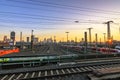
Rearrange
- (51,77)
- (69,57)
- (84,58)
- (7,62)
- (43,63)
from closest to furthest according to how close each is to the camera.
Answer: (51,77) → (7,62) → (43,63) → (69,57) → (84,58)

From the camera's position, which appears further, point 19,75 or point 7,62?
point 7,62

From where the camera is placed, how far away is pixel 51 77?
13.9 m

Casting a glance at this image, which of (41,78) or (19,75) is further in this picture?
(19,75)

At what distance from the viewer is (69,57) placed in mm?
26656

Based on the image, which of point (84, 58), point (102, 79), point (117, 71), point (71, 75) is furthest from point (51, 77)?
point (84, 58)

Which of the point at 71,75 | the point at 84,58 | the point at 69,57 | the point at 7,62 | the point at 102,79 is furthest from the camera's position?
the point at 84,58

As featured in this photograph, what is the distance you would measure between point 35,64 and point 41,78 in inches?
359

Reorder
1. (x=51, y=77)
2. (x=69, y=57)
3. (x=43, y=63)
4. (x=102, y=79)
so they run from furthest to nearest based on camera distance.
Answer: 1. (x=69, y=57)
2. (x=43, y=63)
3. (x=51, y=77)
4. (x=102, y=79)

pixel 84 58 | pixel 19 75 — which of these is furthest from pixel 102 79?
pixel 84 58

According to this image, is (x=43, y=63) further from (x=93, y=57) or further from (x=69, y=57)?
(x=93, y=57)

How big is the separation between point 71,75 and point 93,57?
1558 centimetres

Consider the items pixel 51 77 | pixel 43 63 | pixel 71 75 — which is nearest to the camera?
pixel 51 77

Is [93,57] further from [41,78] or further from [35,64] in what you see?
[41,78]

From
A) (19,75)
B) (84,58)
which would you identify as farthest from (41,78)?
(84,58)
